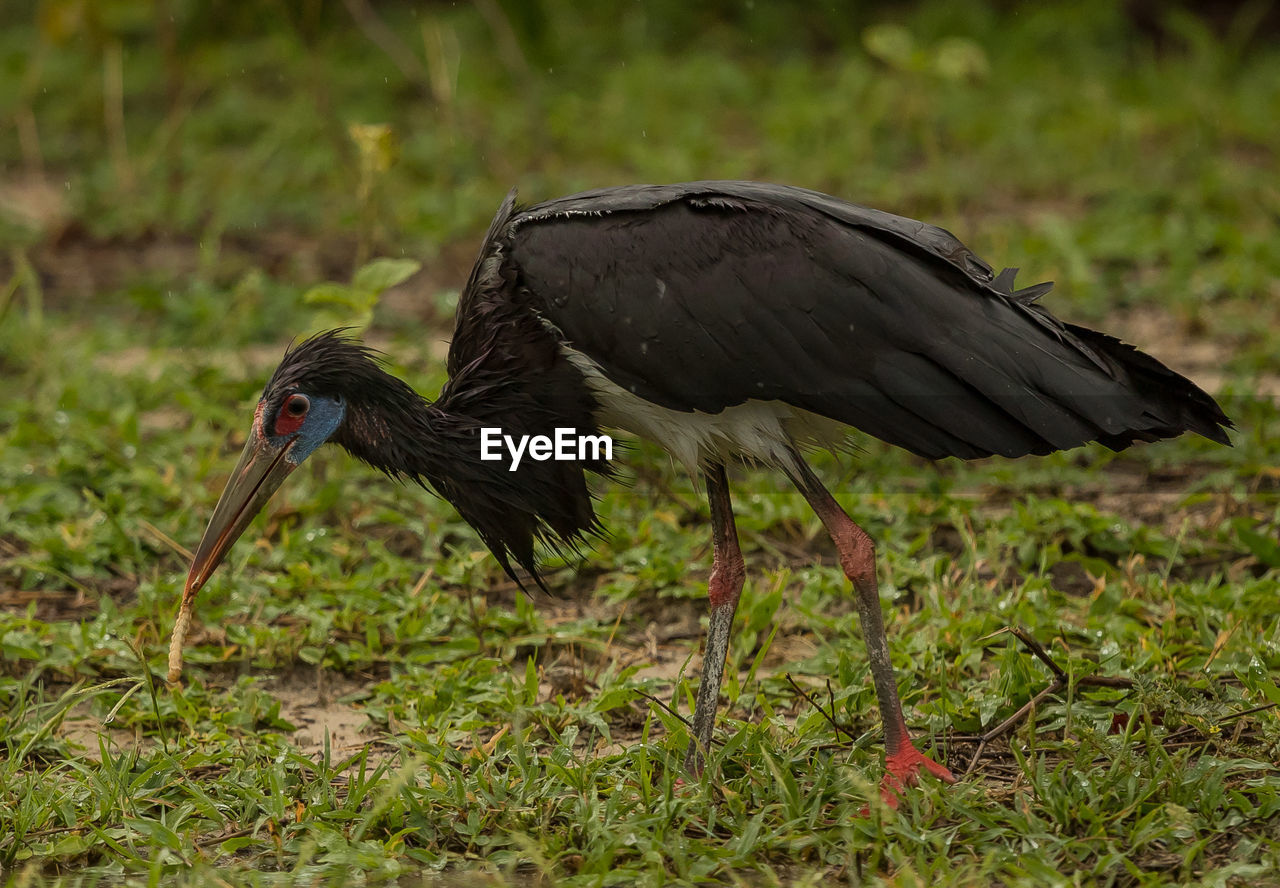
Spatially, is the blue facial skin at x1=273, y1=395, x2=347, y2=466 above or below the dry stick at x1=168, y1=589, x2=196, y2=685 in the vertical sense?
above

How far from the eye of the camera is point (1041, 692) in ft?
12.6

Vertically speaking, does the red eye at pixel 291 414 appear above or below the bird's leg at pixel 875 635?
above

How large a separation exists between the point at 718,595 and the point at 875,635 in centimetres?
51

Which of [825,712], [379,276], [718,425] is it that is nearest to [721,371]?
[718,425]

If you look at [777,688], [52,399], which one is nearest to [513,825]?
[777,688]

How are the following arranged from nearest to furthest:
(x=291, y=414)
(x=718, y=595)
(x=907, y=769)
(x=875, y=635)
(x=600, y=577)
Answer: (x=907, y=769) → (x=875, y=635) → (x=291, y=414) → (x=718, y=595) → (x=600, y=577)

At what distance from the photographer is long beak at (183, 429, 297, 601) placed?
153 inches

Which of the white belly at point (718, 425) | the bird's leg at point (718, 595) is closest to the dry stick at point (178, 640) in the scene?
the white belly at point (718, 425)

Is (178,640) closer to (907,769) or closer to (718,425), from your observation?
(718,425)

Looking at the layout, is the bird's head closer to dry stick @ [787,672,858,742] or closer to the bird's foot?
dry stick @ [787,672,858,742]

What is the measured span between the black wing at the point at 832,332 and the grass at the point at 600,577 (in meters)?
0.74

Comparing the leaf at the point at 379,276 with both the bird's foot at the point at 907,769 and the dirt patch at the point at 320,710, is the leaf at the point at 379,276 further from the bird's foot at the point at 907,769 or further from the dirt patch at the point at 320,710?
the bird's foot at the point at 907,769

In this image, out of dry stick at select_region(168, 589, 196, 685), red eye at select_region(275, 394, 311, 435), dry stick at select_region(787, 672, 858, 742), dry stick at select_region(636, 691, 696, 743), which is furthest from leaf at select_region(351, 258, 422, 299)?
dry stick at select_region(787, 672, 858, 742)

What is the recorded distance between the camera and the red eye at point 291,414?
3852mm
